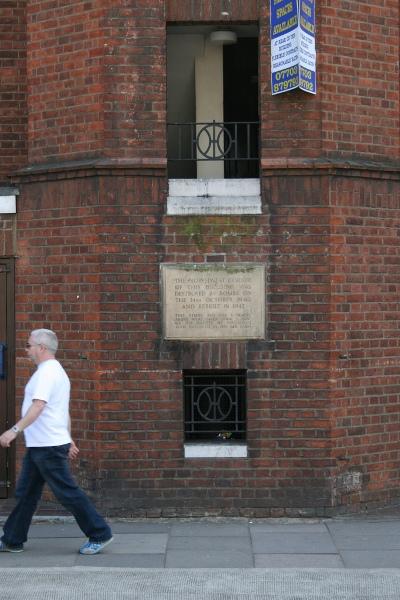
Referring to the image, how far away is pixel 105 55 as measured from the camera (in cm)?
970

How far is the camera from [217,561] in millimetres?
8141

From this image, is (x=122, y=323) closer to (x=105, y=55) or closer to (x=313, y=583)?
(x=105, y=55)

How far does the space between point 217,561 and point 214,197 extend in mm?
3231

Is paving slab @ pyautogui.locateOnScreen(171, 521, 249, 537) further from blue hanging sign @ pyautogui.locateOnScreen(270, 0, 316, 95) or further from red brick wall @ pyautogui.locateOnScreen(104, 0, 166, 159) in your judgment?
blue hanging sign @ pyautogui.locateOnScreen(270, 0, 316, 95)

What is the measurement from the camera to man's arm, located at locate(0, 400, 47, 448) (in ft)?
25.8

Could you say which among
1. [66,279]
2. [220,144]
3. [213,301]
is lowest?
[213,301]

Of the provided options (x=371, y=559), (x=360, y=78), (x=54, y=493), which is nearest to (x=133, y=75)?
(x=360, y=78)

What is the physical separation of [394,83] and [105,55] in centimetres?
264

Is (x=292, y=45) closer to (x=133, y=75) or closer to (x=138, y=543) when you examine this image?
(x=133, y=75)

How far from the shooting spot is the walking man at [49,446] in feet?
26.3

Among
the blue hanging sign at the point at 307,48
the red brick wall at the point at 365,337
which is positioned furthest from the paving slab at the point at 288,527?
the blue hanging sign at the point at 307,48

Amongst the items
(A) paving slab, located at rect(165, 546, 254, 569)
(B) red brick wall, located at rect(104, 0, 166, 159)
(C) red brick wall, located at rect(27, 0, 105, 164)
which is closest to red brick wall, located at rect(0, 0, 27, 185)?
(C) red brick wall, located at rect(27, 0, 105, 164)

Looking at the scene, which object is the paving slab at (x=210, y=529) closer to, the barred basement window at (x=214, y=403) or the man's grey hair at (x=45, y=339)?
the barred basement window at (x=214, y=403)

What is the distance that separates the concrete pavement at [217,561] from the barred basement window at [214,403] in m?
0.79
